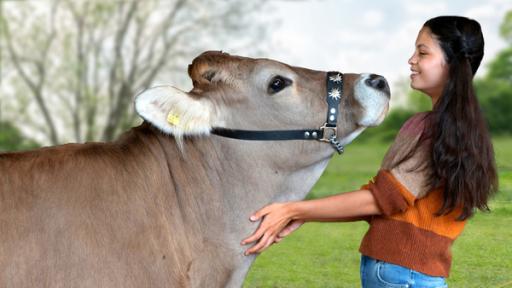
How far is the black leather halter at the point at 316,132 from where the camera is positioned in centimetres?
330

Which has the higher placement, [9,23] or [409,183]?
[409,183]

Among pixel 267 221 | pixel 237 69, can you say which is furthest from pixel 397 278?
pixel 237 69

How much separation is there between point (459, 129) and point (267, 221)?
2.79 feet

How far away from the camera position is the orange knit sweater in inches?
128

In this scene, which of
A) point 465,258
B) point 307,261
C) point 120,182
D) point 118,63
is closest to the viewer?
point 120,182

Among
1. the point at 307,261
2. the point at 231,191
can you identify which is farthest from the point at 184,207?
the point at 307,261

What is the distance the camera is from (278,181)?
3.34m

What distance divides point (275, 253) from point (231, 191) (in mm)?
2685

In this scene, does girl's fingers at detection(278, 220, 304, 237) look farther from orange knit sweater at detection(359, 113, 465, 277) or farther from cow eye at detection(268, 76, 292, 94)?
cow eye at detection(268, 76, 292, 94)

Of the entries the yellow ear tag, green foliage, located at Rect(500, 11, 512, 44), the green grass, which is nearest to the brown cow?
the yellow ear tag

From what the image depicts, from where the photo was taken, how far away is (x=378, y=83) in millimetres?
3271

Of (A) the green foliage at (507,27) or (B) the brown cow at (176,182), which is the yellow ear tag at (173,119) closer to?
(B) the brown cow at (176,182)

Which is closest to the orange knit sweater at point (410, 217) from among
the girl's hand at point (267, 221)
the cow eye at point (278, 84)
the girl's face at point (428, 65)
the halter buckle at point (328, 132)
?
the girl's face at point (428, 65)

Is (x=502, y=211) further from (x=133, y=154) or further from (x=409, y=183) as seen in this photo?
(x=133, y=154)
